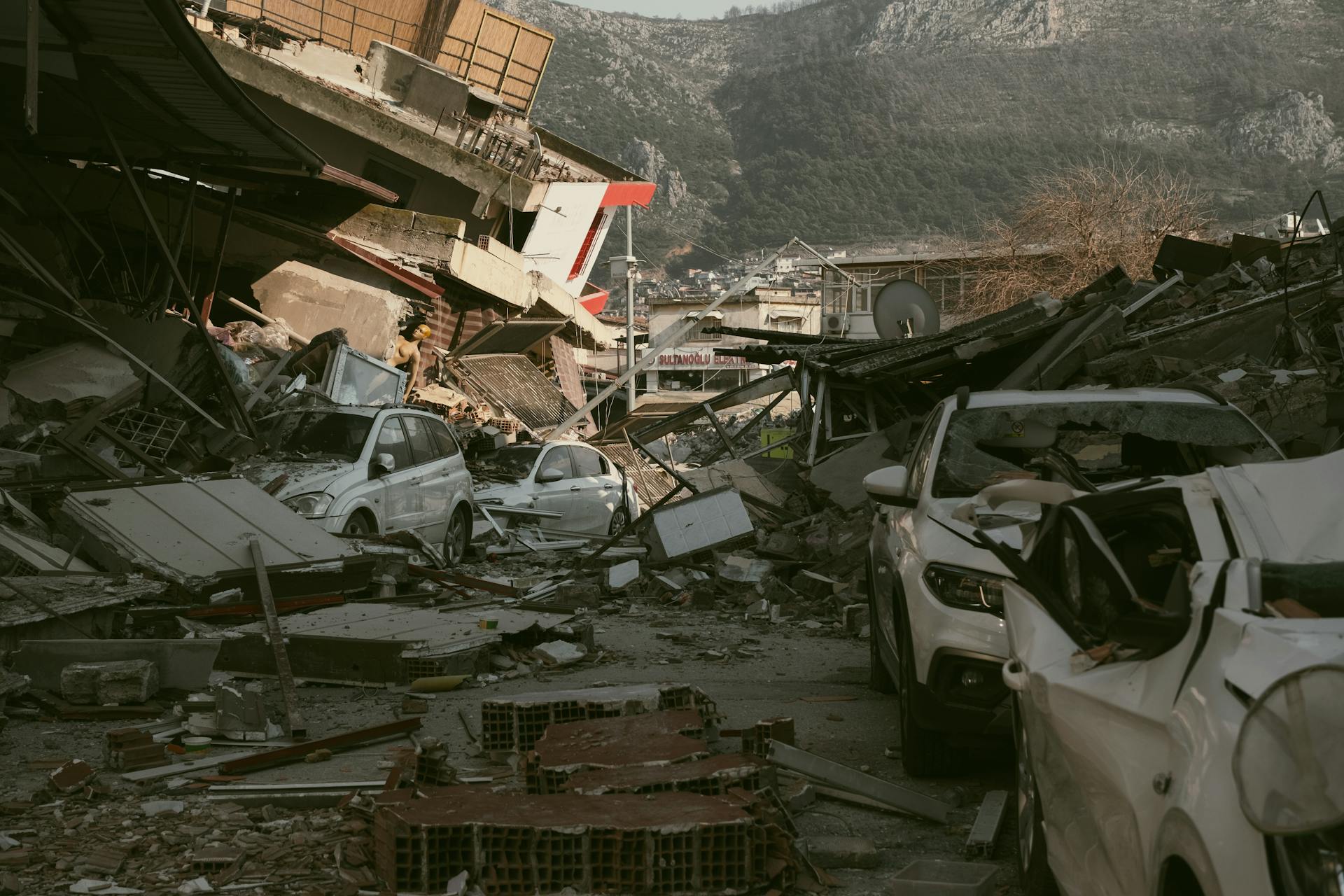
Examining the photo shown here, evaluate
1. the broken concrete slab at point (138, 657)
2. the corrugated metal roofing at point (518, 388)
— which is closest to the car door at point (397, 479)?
the broken concrete slab at point (138, 657)

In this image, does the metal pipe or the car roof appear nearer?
the car roof

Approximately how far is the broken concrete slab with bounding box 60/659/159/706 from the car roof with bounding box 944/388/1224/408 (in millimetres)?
4919

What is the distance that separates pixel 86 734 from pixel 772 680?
4332 millimetres

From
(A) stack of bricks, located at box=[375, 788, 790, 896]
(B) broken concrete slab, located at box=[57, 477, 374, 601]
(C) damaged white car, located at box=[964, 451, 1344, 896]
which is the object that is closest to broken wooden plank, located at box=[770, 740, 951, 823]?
(C) damaged white car, located at box=[964, 451, 1344, 896]

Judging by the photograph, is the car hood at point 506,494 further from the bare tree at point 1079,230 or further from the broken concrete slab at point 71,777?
the bare tree at point 1079,230

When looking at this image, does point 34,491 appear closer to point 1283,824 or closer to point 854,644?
point 854,644

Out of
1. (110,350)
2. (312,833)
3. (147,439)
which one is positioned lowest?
(312,833)

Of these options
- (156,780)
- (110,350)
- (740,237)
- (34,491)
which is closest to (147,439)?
(110,350)

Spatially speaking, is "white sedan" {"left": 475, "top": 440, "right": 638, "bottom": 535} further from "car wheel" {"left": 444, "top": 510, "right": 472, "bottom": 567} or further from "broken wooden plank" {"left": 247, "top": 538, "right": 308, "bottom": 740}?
"broken wooden plank" {"left": 247, "top": 538, "right": 308, "bottom": 740}

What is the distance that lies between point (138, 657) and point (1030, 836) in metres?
5.69

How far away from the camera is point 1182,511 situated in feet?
12.2

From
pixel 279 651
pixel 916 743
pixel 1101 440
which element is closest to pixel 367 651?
pixel 279 651

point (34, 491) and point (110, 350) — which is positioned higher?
point (110, 350)

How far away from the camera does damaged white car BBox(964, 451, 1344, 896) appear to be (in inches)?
86.0
